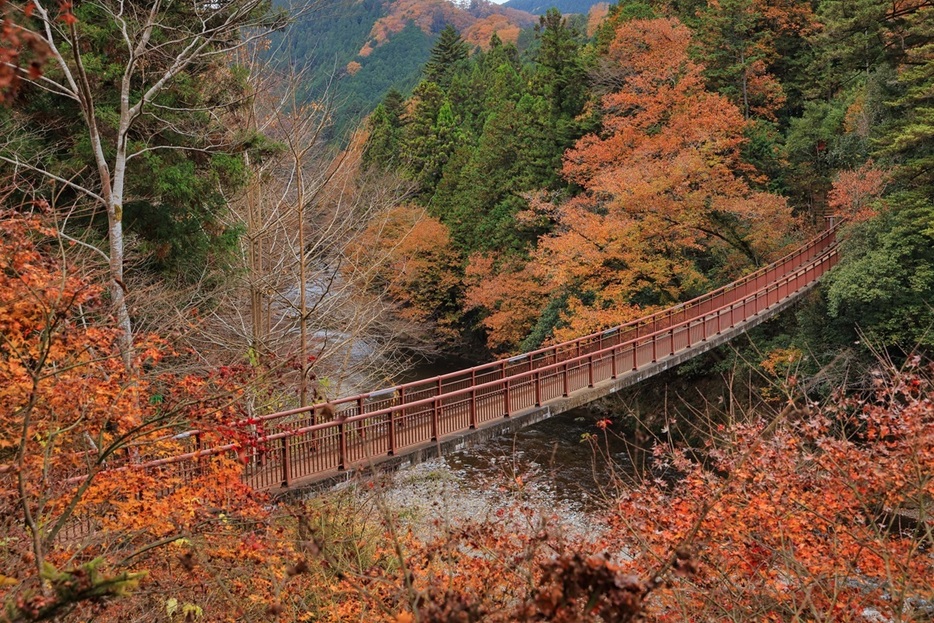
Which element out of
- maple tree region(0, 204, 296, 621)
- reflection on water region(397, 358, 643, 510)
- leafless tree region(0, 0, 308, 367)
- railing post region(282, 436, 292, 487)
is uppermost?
leafless tree region(0, 0, 308, 367)

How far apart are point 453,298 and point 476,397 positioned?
20291 millimetres

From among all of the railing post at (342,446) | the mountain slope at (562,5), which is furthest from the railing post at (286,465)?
the mountain slope at (562,5)

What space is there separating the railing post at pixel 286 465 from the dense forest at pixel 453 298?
27 centimetres

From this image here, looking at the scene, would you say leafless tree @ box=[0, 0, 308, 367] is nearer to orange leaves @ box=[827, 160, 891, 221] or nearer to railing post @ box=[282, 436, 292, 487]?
railing post @ box=[282, 436, 292, 487]

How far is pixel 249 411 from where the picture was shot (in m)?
10.2

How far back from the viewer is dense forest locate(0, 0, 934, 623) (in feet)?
15.8

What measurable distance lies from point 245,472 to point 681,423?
14793mm

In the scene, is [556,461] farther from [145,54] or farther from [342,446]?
[145,54]

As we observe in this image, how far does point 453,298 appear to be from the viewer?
102 ft

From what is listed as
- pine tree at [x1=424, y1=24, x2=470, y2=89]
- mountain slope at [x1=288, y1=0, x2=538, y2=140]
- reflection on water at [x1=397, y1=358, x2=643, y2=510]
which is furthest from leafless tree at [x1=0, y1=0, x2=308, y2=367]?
mountain slope at [x1=288, y1=0, x2=538, y2=140]

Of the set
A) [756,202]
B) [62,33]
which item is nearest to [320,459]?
[62,33]

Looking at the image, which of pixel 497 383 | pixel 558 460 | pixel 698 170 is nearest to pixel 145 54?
pixel 497 383

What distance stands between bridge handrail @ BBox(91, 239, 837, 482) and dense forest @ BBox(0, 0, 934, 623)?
0.18 m

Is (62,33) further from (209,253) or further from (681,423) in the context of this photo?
(681,423)
